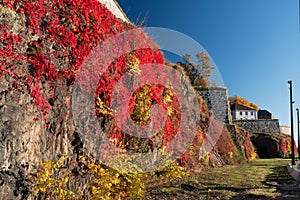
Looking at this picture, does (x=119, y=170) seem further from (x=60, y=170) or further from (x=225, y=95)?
(x=225, y=95)

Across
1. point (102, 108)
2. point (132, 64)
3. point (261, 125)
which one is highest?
point (261, 125)

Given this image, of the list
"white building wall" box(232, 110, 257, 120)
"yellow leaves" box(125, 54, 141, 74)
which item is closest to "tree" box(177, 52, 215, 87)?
"yellow leaves" box(125, 54, 141, 74)

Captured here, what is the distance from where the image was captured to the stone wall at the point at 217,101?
23.3 meters

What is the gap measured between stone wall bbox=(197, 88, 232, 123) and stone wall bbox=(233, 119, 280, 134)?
9778 millimetres

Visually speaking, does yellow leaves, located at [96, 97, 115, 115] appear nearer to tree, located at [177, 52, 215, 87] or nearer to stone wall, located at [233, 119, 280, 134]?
tree, located at [177, 52, 215, 87]

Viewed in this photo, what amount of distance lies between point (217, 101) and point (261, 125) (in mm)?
12710

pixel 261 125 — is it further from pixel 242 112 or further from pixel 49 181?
pixel 49 181

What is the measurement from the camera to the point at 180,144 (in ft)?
29.0

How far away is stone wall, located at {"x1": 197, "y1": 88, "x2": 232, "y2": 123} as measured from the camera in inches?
917

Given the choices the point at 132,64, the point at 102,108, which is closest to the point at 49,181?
the point at 102,108

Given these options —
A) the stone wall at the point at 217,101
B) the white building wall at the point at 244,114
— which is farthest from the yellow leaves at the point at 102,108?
the white building wall at the point at 244,114

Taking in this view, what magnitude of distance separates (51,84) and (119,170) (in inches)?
79.0

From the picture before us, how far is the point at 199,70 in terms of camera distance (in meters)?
30.8

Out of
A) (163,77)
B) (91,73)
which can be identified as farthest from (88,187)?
(163,77)
